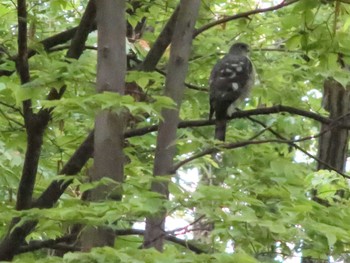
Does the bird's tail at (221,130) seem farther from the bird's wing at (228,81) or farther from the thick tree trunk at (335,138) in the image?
the thick tree trunk at (335,138)

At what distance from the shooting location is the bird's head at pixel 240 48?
637cm

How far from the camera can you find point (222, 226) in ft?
12.4

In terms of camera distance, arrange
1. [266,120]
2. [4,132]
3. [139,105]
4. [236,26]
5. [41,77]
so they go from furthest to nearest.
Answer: [266,120] → [236,26] → [4,132] → [41,77] → [139,105]

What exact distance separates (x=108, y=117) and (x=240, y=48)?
7.89 ft

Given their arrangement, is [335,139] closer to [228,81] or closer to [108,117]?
[228,81]

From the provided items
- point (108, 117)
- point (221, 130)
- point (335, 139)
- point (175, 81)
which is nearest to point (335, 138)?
point (335, 139)

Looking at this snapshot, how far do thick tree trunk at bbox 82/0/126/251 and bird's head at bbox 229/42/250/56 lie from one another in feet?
6.44

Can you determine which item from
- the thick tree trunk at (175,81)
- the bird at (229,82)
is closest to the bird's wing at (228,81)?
the bird at (229,82)

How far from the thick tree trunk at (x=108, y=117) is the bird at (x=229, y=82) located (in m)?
1.74

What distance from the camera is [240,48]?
6.47 m

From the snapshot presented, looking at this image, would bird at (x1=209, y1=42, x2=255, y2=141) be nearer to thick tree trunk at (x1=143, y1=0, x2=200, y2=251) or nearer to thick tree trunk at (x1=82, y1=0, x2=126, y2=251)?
thick tree trunk at (x1=143, y1=0, x2=200, y2=251)

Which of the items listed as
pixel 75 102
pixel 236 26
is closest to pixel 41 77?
pixel 75 102

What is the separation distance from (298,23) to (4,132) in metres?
2.11

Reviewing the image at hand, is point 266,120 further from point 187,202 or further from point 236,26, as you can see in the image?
point 187,202
